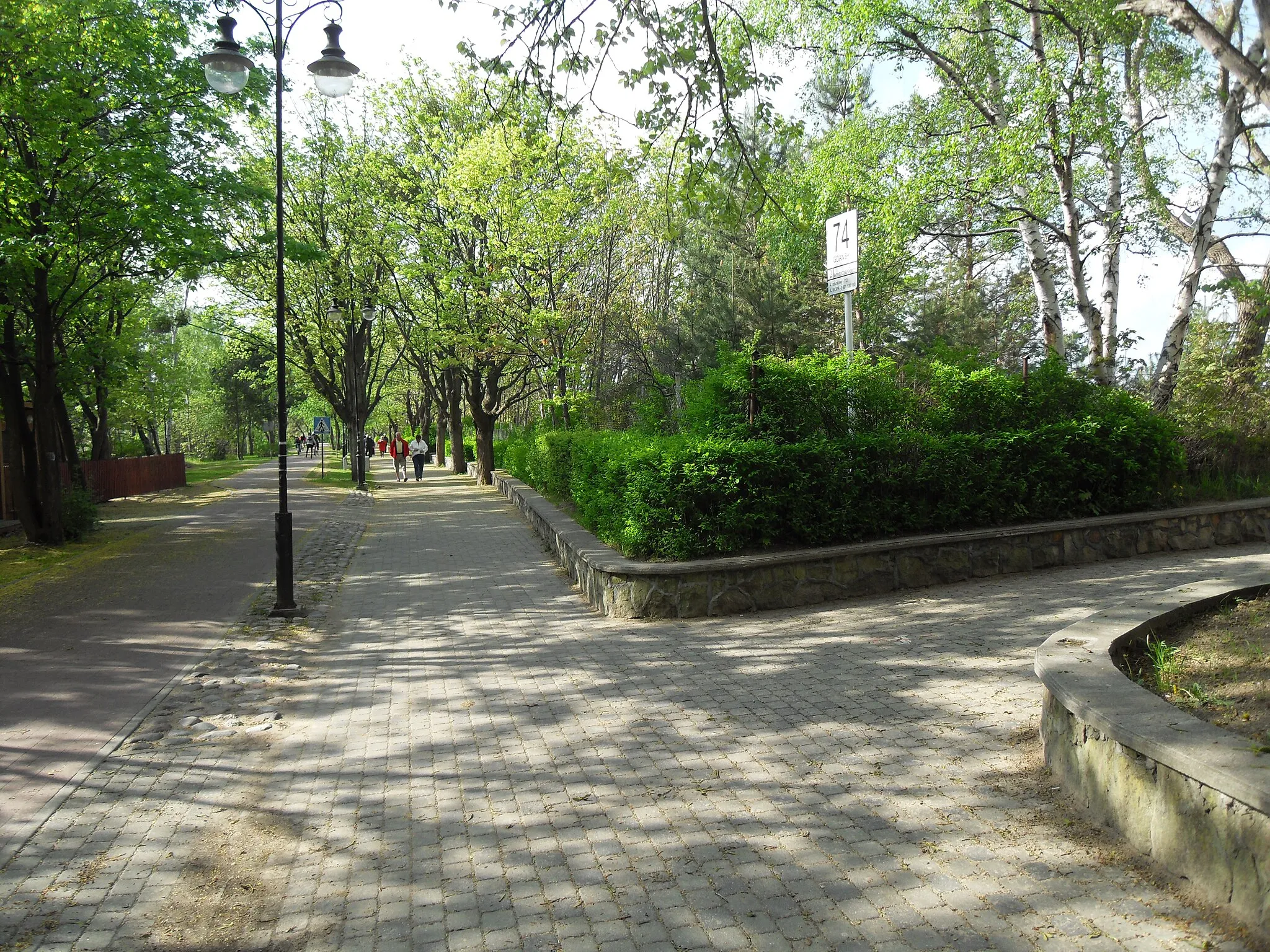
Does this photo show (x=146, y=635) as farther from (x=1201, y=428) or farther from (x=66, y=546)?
(x=1201, y=428)

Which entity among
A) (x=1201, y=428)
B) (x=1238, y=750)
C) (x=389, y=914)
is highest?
(x=1201, y=428)

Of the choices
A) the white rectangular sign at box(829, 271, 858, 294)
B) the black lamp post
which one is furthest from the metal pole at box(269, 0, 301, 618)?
the white rectangular sign at box(829, 271, 858, 294)

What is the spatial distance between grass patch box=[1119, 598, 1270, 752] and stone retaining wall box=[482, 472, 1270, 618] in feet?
11.7

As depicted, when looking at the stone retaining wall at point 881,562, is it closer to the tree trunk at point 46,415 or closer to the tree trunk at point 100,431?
the tree trunk at point 46,415

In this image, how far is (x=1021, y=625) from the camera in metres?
7.18

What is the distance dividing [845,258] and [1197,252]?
7.03 m

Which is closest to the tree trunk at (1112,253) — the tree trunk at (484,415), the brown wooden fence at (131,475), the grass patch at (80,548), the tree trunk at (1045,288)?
the tree trunk at (1045,288)

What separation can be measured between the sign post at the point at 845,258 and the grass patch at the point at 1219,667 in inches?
202

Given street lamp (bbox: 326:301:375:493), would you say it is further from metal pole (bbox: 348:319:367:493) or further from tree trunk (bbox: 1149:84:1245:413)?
tree trunk (bbox: 1149:84:1245:413)

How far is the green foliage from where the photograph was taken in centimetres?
1628

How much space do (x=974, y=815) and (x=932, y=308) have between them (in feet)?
84.2

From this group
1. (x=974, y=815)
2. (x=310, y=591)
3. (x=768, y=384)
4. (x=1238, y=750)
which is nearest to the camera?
(x=1238, y=750)

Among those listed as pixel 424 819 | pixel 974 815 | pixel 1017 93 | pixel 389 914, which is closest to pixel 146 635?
pixel 424 819

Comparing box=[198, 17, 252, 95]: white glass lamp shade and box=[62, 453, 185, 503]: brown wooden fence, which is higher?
box=[198, 17, 252, 95]: white glass lamp shade
